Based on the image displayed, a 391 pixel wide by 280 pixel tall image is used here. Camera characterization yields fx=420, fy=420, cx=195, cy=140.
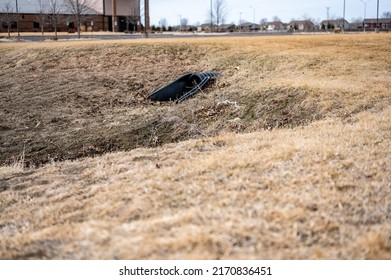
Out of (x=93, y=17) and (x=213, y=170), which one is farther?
(x=93, y=17)

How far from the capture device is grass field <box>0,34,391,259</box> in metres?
3.86

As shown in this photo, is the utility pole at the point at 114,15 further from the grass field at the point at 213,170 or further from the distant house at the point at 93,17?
the grass field at the point at 213,170

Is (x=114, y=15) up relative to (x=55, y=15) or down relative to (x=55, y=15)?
up

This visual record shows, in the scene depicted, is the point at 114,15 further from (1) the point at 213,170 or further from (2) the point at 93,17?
(1) the point at 213,170

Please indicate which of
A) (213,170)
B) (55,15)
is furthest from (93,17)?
(213,170)

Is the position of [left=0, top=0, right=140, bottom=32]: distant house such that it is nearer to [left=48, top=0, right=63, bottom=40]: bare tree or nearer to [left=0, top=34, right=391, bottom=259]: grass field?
[left=48, top=0, right=63, bottom=40]: bare tree

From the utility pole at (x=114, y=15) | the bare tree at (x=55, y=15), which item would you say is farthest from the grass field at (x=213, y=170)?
the utility pole at (x=114, y=15)

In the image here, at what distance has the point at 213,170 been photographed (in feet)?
18.6

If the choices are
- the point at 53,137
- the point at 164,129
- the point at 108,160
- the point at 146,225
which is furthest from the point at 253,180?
the point at 53,137

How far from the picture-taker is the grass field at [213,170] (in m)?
3.86

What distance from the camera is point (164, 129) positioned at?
11.1 m

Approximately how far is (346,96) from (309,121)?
5.50 feet

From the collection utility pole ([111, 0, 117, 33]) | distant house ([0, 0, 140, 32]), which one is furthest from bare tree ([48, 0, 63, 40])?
utility pole ([111, 0, 117, 33])
